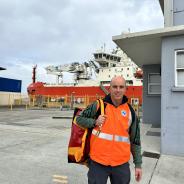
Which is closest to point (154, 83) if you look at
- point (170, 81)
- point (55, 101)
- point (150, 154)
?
point (170, 81)

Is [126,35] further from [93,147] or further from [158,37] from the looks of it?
[93,147]

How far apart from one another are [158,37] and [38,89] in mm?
37021

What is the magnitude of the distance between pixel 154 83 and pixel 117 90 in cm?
1080

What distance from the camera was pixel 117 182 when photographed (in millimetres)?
2670

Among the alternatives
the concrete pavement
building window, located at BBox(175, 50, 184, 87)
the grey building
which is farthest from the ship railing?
building window, located at BBox(175, 50, 184, 87)

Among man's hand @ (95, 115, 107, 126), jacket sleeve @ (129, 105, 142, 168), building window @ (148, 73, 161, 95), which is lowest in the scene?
jacket sleeve @ (129, 105, 142, 168)

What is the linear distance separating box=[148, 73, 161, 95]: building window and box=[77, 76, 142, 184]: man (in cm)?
1062

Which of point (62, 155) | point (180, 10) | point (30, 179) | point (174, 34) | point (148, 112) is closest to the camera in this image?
point (30, 179)

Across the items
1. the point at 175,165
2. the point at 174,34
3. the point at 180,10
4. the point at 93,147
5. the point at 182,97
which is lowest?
the point at 175,165

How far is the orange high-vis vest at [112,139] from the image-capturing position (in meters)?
2.57

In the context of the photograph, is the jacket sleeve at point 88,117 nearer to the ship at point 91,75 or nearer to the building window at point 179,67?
the building window at point 179,67

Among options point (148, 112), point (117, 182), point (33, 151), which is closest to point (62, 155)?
point (33, 151)

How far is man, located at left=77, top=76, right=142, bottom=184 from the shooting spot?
8.44 ft

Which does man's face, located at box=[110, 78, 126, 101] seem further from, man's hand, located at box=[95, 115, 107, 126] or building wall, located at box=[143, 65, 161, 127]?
building wall, located at box=[143, 65, 161, 127]
